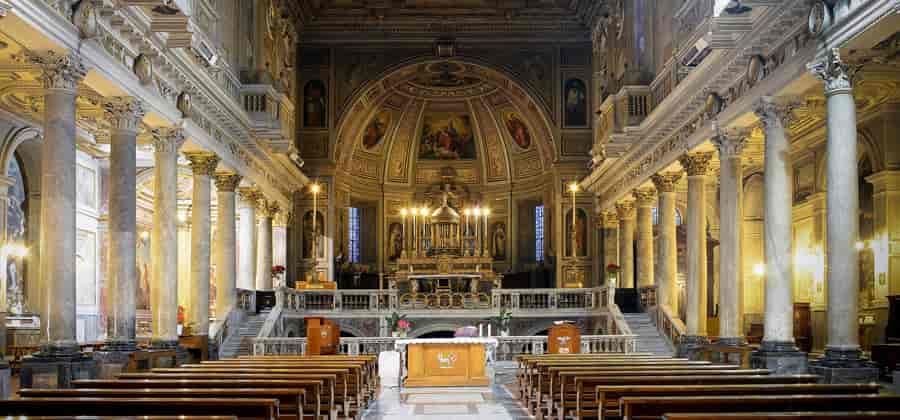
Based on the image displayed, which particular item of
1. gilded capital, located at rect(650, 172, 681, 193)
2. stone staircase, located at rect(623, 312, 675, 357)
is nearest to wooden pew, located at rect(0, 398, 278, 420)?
stone staircase, located at rect(623, 312, 675, 357)

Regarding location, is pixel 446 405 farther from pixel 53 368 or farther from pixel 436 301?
pixel 436 301

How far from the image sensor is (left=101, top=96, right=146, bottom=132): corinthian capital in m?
20.0

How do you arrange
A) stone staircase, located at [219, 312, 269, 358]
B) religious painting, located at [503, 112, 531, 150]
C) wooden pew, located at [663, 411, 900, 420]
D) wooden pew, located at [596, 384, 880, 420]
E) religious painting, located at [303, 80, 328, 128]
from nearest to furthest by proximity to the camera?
1. wooden pew, located at [663, 411, 900, 420]
2. wooden pew, located at [596, 384, 880, 420]
3. stone staircase, located at [219, 312, 269, 358]
4. religious painting, located at [303, 80, 328, 128]
5. religious painting, located at [503, 112, 531, 150]

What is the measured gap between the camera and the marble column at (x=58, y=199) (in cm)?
1650

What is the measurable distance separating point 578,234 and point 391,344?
14.6 meters

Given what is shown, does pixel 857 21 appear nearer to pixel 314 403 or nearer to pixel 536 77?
pixel 314 403

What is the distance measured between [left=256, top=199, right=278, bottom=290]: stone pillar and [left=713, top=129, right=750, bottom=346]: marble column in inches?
687

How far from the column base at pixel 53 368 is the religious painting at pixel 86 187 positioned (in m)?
14.7

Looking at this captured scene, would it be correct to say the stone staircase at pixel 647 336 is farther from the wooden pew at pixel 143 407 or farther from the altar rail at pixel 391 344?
the wooden pew at pixel 143 407

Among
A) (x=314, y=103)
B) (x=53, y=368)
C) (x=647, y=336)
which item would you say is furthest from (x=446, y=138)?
(x=53, y=368)

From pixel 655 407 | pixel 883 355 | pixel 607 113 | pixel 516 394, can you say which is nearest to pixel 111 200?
pixel 516 394

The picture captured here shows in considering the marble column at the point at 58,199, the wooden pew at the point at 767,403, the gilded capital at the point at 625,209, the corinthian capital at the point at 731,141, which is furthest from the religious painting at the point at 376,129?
the wooden pew at the point at 767,403

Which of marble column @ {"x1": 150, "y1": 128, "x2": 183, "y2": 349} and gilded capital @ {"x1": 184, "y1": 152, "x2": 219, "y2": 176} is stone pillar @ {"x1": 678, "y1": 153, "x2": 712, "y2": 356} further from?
marble column @ {"x1": 150, "y1": 128, "x2": 183, "y2": 349}

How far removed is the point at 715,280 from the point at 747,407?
2941 cm
